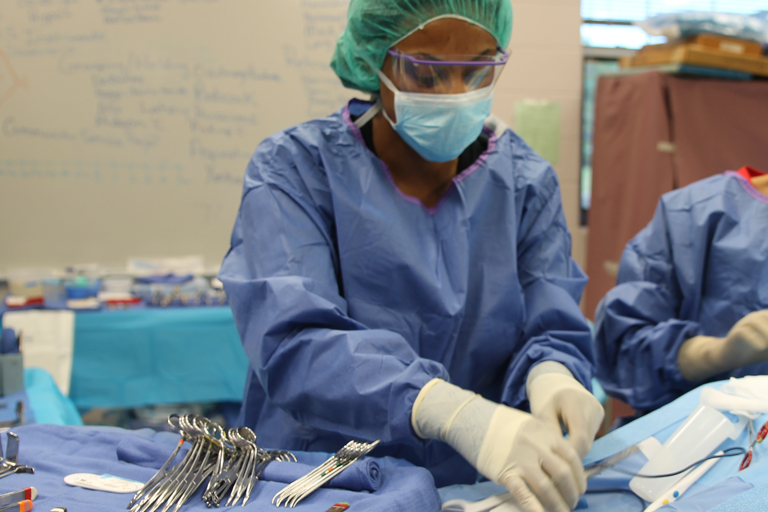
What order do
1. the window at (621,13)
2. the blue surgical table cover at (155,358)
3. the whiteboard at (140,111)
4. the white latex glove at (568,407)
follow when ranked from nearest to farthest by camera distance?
the white latex glove at (568,407), the blue surgical table cover at (155,358), the whiteboard at (140,111), the window at (621,13)

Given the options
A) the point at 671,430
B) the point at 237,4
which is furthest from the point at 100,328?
the point at 671,430

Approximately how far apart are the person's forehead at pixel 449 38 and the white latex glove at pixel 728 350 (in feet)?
2.51

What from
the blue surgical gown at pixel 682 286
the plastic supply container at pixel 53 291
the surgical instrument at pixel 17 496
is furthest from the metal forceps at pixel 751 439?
the plastic supply container at pixel 53 291

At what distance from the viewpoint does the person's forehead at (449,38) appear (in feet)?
3.51

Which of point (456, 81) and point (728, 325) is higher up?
point (456, 81)

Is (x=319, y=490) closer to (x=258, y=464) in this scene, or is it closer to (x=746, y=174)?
(x=258, y=464)

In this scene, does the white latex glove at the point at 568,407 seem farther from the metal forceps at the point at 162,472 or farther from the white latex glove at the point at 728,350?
the metal forceps at the point at 162,472

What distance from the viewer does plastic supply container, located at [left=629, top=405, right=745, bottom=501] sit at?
88cm

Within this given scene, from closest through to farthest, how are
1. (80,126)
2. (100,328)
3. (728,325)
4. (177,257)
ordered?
(728,325) < (100,328) < (80,126) < (177,257)

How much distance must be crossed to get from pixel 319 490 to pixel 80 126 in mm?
2617

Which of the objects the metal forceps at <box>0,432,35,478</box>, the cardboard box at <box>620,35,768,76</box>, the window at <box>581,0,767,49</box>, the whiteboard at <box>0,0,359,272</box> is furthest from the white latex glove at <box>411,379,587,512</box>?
the window at <box>581,0,767,49</box>

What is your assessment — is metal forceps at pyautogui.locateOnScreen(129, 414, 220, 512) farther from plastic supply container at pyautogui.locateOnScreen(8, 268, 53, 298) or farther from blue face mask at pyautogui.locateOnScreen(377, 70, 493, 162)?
plastic supply container at pyautogui.locateOnScreen(8, 268, 53, 298)

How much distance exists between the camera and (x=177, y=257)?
2982mm

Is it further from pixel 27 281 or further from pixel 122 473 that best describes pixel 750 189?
pixel 27 281
